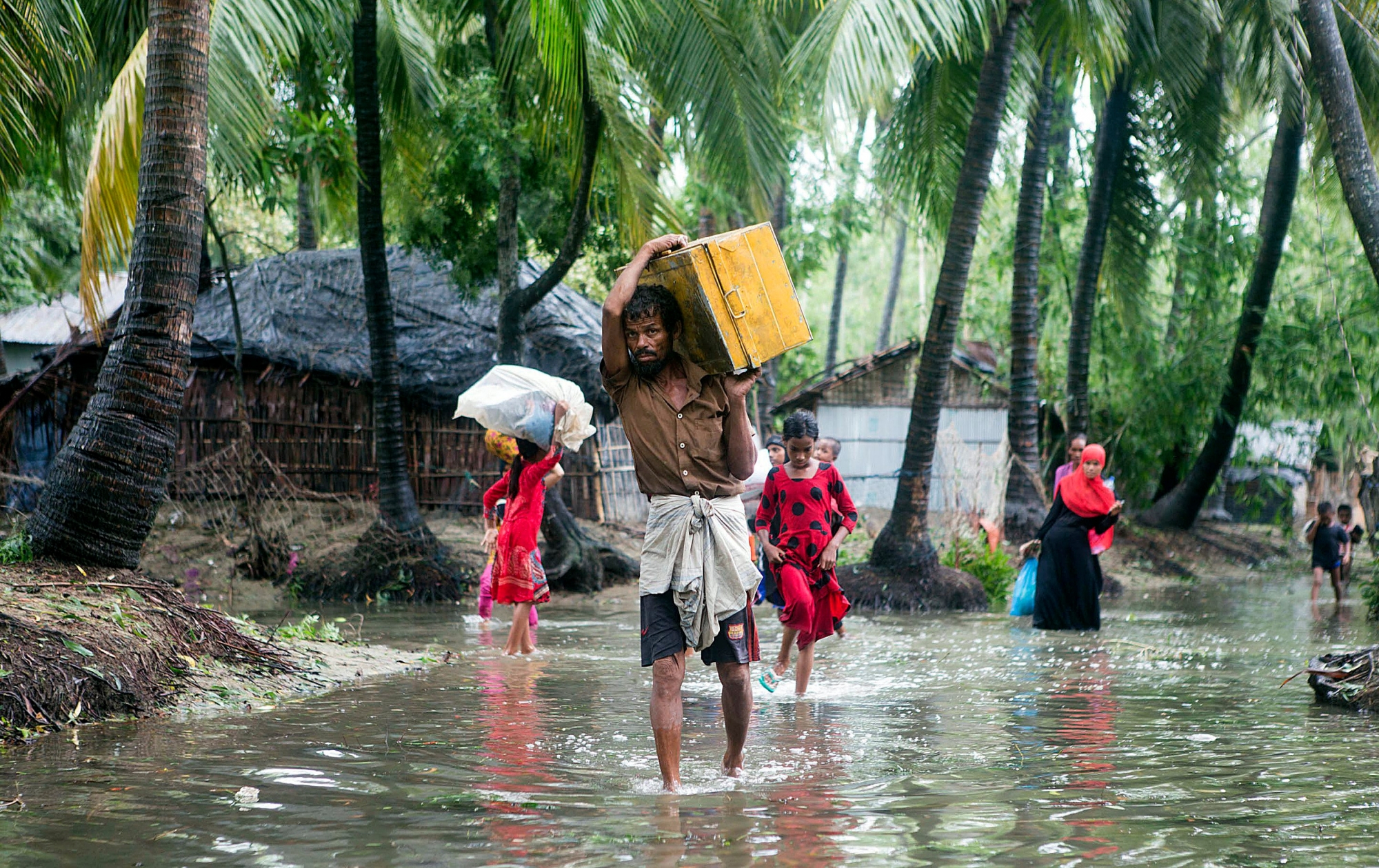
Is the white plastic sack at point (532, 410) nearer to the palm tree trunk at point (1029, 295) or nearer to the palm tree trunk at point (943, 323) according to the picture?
the palm tree trunk at point (943, 323)

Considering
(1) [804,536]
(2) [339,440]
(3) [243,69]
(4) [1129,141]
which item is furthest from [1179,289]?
(3) [243,69]

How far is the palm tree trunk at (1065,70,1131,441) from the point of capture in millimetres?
18719

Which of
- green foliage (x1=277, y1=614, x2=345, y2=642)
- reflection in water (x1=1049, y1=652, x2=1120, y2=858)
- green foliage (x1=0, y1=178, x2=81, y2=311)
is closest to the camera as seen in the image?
reflection in water (x1=1049, y1=652, x2=1120, y2=858)

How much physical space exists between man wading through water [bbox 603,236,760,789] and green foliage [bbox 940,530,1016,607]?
34.7ft

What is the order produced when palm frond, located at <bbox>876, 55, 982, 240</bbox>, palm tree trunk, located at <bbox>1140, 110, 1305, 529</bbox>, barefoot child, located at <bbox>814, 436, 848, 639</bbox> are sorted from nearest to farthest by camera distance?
1. barefoot child, located at <bbox>814, 436, 848, 639</bbox>
2. palm frond, located at <bbox>876, 55, 982, 240</bbox>
3. palm tree trunk, located at <bbox>1140, 110, 1305, 529</bbox>

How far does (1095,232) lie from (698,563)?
623 inches

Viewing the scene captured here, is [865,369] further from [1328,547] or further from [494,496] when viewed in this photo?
[494,496]

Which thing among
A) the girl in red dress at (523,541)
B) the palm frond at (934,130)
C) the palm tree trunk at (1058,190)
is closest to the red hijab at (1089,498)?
the girl in red dress at (523,541)

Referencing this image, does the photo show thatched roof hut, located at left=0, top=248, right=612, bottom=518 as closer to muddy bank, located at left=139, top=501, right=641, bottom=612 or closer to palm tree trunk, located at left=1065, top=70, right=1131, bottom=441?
muddy bank, located at left=139, top=501, right=641, bottom=612

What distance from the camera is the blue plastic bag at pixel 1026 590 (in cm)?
1133

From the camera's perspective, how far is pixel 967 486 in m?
15.9

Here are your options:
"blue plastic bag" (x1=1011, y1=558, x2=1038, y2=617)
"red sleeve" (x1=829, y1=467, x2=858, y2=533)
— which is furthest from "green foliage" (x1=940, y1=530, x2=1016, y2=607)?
"red sleeve" (x1=829, y1=467, x2=858, y2=533)

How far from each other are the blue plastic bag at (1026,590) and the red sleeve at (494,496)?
15.7 ft

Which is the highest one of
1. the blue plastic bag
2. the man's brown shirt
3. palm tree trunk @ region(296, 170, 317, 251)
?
palm tree trunk @ region(296, 170, 317, 251)
